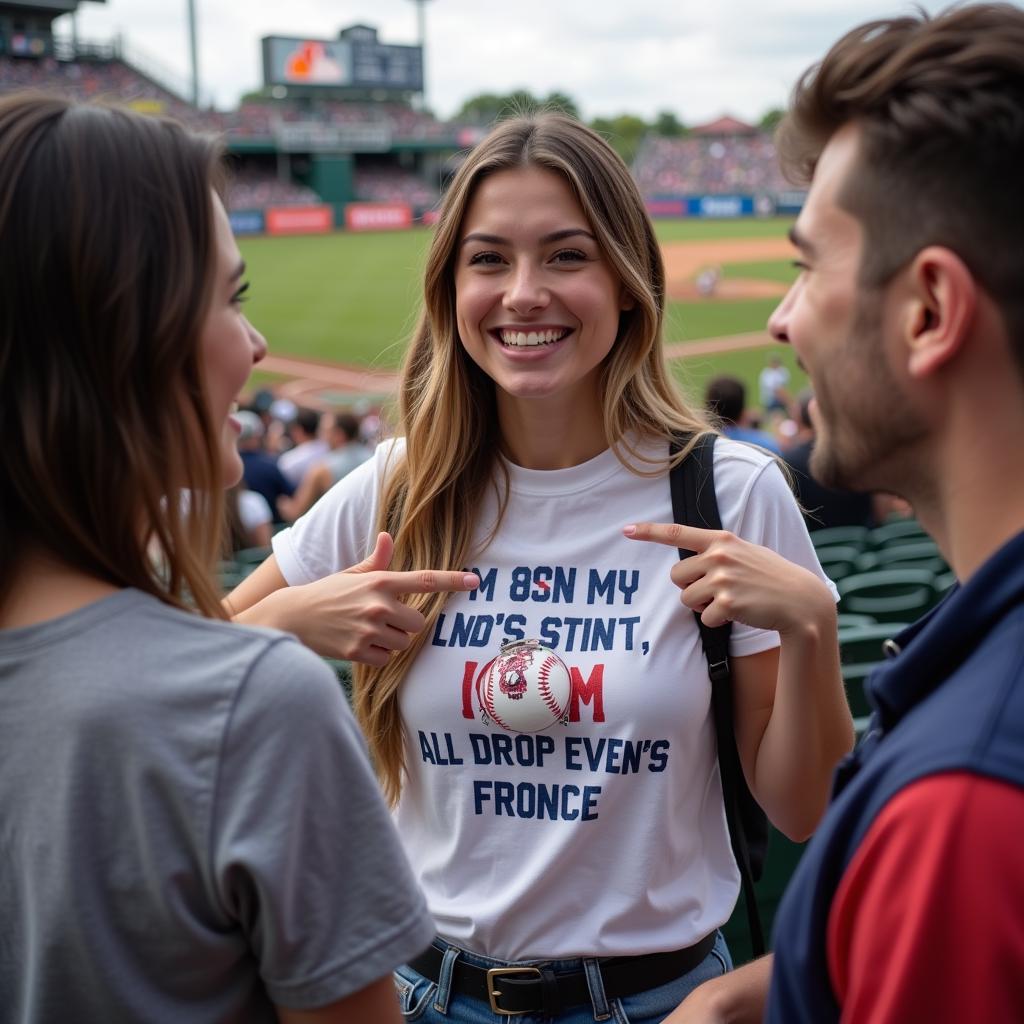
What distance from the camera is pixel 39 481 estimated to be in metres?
1.21

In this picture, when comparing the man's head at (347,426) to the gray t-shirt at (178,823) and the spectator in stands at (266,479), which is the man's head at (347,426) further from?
the gray t-shirt at (178,823)

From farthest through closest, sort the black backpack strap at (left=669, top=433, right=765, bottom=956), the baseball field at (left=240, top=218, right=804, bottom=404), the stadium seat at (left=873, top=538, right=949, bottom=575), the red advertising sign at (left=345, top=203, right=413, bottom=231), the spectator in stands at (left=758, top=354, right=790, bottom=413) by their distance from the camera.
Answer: the red advertising sign at (left=345, top=203, right=413, bottom=231)
the baseball field at (left=240, top=218, right=804, bottom=404)
the spectator in stands at (left=758, top=354, right=790, bottom=413)
the stadium seat at (left=873, top=538, right=949, bottom=575)
the black backpack strap at (left=669, top=433, right=765, bottom=956)

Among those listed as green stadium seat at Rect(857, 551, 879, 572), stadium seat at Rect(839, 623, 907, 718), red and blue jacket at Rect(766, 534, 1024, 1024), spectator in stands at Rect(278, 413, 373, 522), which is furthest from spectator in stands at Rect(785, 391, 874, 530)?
red and blue jacket at Rect(766, 534, 1024, 1024)

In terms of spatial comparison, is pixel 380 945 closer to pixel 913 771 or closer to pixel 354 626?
pixel 913 771

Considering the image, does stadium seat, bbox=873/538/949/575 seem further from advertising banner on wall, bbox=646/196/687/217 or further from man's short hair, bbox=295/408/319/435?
advertising banner on wall, bbox=646/196/687/217

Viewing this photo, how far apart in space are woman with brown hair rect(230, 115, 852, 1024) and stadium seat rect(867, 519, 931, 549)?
14.7 ft

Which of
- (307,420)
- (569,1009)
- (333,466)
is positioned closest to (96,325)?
(569,1009)

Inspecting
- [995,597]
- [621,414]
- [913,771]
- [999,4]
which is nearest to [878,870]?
[913,771]

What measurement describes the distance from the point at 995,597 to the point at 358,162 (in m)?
65.1

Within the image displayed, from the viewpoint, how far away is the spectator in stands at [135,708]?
1.15 meters

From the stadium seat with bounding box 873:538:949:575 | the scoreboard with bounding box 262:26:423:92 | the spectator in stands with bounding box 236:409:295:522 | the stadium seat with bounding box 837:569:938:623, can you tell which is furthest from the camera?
the scoreboard with bounding box 262:26:423:92

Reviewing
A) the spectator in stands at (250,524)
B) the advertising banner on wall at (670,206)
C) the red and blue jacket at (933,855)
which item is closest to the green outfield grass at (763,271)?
the advertising banner on wall at (670,206)

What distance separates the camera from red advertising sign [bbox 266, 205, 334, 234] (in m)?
45.2

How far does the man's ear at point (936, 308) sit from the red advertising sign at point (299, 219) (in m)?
46.4
